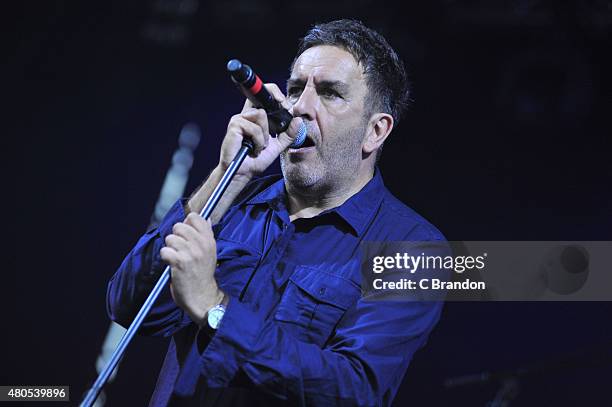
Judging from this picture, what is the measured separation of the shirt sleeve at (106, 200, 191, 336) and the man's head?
0.39m

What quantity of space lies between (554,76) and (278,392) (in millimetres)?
1766

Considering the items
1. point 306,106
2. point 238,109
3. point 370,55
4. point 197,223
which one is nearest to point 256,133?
point 197,223

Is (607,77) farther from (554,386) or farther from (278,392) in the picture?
(278,392)

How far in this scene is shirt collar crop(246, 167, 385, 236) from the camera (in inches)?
70.1

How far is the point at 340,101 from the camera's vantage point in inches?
75.4

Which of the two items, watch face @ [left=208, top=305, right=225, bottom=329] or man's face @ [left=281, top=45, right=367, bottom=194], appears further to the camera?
man's face @ [left=281, top=45, right=367, bottom=194]

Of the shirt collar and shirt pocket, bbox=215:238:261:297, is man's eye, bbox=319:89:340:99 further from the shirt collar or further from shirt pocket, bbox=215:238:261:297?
shirt pocket, bbox=215:238:261:297

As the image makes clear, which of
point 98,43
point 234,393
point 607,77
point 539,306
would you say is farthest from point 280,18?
point 234,393

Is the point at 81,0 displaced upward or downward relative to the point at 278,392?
upward

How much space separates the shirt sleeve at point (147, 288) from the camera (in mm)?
1658

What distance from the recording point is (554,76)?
8.53 ft

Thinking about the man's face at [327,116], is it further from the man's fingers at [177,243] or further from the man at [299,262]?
the man's fingers at [177,243]

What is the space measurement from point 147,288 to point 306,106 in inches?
24.7

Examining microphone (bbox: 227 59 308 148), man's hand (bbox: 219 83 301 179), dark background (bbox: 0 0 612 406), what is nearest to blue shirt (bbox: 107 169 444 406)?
Result: man's hand (bbox: 219 83 301 179)
